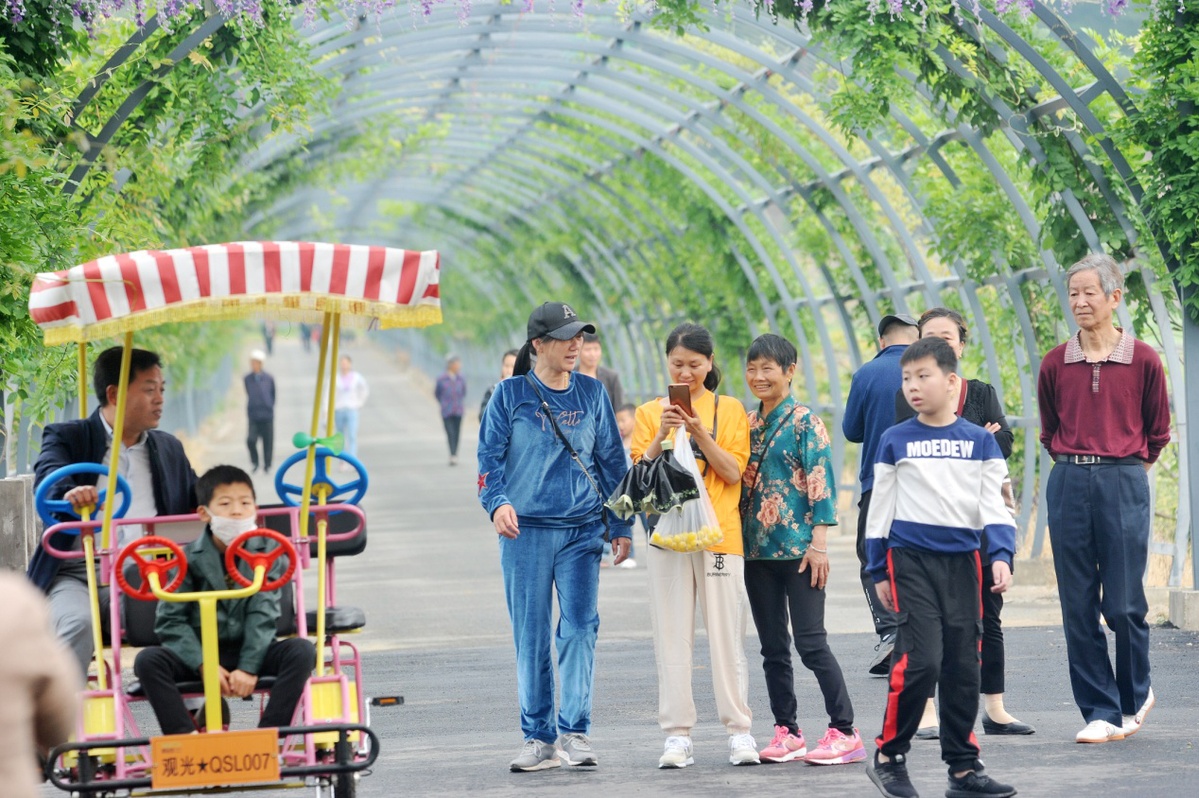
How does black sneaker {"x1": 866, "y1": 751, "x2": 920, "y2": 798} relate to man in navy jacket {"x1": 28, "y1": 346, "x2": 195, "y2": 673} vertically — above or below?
below

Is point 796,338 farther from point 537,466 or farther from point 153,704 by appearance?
point 153,704

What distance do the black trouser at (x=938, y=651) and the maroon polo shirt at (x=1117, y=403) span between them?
1518 millimetres

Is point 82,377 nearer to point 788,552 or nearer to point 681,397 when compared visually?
point 681,397

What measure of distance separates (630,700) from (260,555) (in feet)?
11.5

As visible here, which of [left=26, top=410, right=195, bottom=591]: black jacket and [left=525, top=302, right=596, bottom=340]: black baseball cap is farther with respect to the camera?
[left=525, top=302, right=596, bottom=340]: black baseball cap

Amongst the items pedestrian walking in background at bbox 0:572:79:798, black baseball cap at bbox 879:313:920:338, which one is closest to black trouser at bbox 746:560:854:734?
black baseball cap at bbox 879:313:920:338

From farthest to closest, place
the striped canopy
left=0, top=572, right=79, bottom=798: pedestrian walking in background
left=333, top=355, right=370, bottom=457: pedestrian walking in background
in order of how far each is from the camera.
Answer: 1. left=333, top=355, right=370, bottom=457: pedestrian walking in background
2. the striped canopy
3. left=0, top=572, right=79, bottom=798: pedestrian walking in background

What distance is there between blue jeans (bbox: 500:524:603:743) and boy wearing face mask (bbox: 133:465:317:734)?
4.38 feet

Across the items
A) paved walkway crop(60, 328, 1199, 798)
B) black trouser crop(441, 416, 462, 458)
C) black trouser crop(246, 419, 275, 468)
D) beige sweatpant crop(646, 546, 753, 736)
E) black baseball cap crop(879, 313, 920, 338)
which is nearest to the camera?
paved walkway crop(60, 328, 1199, 798)

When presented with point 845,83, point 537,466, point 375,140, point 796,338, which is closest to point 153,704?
point 537,466

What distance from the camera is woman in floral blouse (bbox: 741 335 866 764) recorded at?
7016mm

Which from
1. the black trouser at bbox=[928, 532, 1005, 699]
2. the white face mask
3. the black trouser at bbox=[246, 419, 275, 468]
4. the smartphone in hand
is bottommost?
the black trouser at bbox=[928, 532, 1005, 699]

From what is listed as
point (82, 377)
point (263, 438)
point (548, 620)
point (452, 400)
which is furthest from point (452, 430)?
point (82, 377)

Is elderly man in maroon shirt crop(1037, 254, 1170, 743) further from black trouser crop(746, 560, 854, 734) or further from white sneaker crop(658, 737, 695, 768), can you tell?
white sneaker crop(658, 737, 695, 768)
